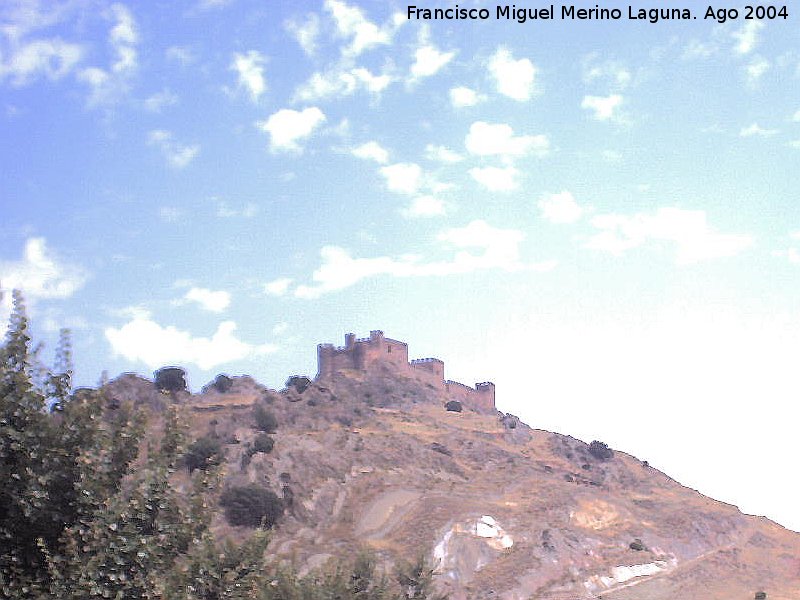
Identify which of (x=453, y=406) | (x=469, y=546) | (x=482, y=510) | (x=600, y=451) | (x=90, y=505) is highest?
(x=453, y=406)

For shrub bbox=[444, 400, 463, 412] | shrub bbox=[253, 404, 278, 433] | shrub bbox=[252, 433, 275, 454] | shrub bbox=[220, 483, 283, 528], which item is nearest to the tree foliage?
shrub bbox=[220, 483, 283, 528]

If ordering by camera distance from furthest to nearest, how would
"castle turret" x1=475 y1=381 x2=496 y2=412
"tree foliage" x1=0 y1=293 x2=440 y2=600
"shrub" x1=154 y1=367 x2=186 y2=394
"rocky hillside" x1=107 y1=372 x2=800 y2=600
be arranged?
"castle turret" x1=475 y1=381 x2=496 y2=412
"shrub" x1=154 y1=367 x2=186 y2=394
"rocky hillside" x1=107 y1=372 x2=800 y2=600
"tree foliage" x1=0 y1=293 x2=440 y2=600

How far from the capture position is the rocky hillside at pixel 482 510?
6581 cm

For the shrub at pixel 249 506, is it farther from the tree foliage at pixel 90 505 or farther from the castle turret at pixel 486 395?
the castle turret at pixel 486 395

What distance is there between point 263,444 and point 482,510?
21437mm

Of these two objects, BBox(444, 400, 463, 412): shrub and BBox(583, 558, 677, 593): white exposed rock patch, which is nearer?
BBox(583, 558, 677, 593): white exposed rock patch

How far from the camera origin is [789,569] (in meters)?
78.8

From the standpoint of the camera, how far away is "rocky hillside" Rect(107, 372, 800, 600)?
65.8m

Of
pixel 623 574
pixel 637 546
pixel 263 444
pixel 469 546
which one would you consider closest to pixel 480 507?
pixel 469 546

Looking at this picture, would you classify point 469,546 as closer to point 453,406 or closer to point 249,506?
point 249,506

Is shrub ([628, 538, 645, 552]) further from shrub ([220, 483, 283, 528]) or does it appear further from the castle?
the castle

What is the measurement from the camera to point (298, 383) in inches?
4668

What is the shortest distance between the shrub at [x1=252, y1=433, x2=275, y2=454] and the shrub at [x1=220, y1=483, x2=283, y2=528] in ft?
26.7

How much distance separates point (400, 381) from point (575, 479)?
33.4 m
